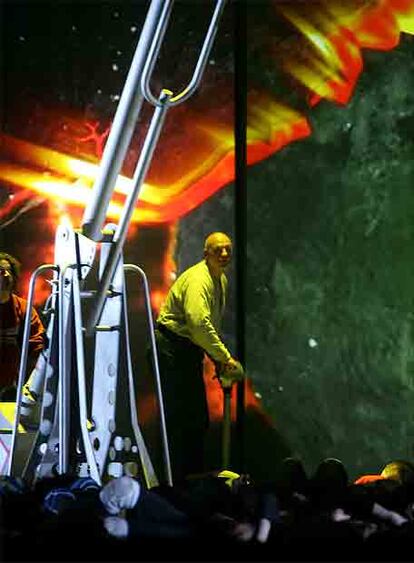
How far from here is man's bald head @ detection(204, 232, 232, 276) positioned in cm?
439

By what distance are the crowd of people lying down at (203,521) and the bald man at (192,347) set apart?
1097 mm

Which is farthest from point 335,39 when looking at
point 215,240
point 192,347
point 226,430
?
point 226,430

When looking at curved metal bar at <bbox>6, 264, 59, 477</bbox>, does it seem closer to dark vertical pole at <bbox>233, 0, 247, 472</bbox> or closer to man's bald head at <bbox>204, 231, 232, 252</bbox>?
man's bald head at <bbox>204, 231, 232, 252</bbox>

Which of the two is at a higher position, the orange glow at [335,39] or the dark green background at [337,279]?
the orange glow at [335,39]

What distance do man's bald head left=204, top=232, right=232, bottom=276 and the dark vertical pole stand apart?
0.09 m

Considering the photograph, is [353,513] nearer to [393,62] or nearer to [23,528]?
[23,528]

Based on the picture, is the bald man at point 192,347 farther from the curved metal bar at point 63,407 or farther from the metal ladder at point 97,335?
the curved metal bar at point 63,407

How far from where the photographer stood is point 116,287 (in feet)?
11.9

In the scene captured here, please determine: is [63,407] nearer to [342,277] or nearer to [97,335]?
[97,335]

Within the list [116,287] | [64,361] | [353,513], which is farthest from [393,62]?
[353,513]

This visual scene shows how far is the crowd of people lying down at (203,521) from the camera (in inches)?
91.1

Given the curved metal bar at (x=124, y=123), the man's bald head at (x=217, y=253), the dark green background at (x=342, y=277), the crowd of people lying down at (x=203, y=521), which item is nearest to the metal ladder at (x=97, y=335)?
the curved metal bar at (x=124, y=123)

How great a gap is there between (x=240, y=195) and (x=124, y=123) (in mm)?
1252

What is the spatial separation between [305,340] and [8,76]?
157 centimetres
